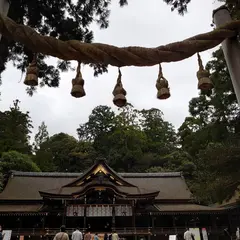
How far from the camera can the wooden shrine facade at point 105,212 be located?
1634cm

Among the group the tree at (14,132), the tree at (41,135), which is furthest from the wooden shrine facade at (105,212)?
the tree at (41,135)

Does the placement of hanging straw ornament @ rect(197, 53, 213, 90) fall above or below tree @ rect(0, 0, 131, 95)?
below

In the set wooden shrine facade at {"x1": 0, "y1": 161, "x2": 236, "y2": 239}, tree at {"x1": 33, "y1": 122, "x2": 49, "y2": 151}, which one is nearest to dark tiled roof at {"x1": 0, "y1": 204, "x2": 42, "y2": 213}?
wooden shrine facade at {"x1": 0, "y1": 161, "x2": 236, "y2": 239}

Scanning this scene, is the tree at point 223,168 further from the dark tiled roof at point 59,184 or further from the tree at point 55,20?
the dark tiled roof at point 59,184

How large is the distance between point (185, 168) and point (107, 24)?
3134 centimetres

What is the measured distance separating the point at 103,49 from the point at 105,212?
16259mm

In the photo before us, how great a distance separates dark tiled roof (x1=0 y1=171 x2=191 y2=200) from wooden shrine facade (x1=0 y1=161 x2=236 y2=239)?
579mm

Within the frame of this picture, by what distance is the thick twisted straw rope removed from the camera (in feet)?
6.56

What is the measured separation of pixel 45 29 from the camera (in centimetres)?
359

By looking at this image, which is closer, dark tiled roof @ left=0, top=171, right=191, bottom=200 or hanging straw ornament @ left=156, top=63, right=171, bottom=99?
hanging straw ornament @ left=156, top=63, right=171, bottom=99

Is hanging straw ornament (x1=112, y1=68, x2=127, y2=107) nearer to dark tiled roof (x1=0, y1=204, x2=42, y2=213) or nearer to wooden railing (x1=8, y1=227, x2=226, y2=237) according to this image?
wooden railing (x1=8, y1=227, x2=226, y2=237)

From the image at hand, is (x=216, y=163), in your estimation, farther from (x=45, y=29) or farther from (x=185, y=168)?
(x=185, y=168)

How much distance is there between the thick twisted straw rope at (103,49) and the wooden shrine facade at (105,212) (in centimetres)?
1502

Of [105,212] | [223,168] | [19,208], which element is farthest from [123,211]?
[223,168]
